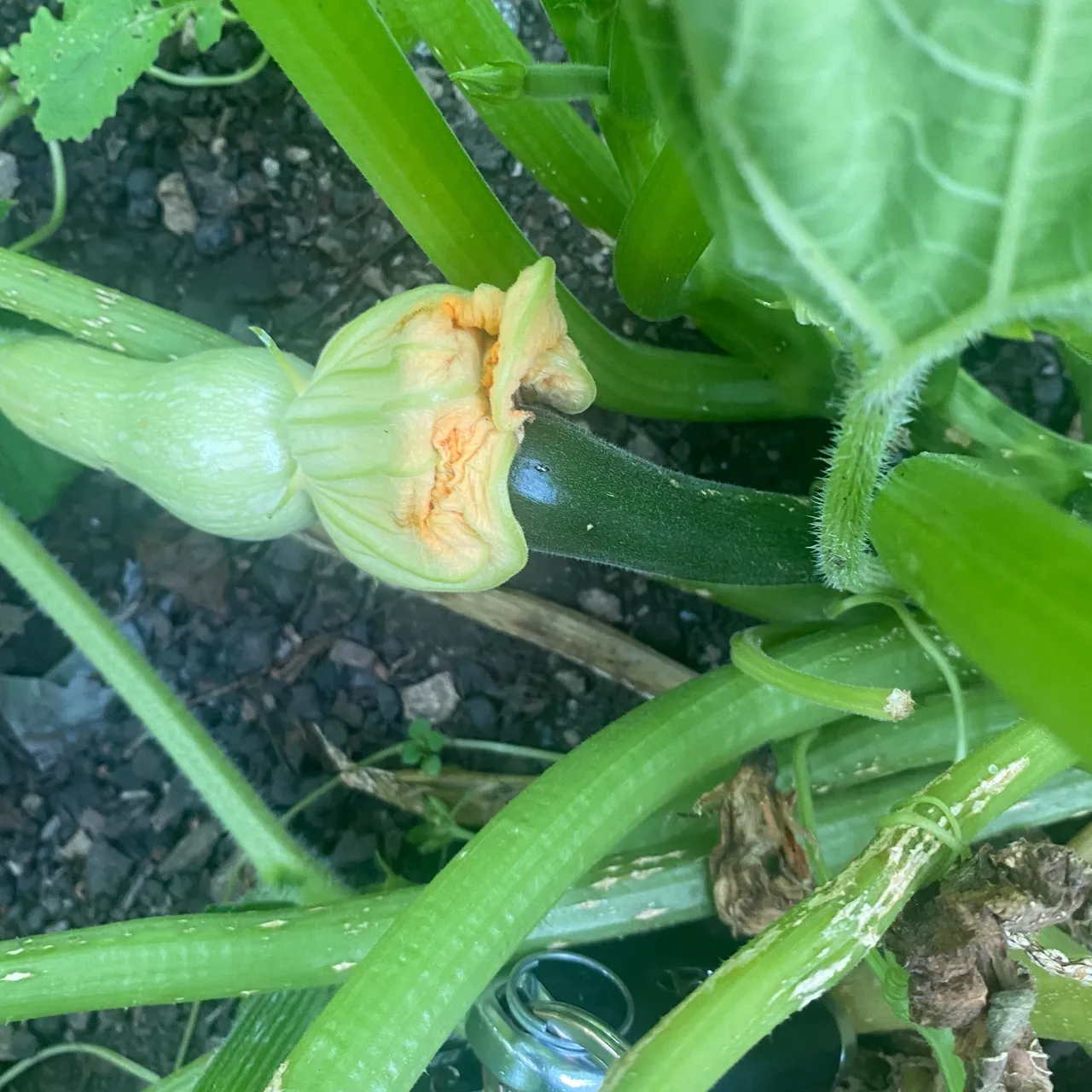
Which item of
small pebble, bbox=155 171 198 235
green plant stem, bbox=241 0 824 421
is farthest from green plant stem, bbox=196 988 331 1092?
small pebble, bbox=155 171 198 235

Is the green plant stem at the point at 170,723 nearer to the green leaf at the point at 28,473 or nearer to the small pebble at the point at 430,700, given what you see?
the green leaf at the point at 28,473

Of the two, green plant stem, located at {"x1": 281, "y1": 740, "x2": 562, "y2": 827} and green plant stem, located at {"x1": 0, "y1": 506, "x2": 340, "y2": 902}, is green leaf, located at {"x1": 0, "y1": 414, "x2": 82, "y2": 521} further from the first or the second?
green plant stem, located at {"x1": 281, "y1": 740, "x2": 562, "y2": 827}

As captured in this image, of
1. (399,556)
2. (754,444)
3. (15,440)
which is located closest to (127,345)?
(15,440)

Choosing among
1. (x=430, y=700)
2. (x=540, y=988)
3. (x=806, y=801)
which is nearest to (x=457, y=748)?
(x=430, y=700)

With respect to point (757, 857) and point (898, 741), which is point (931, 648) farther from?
point (757, 857)

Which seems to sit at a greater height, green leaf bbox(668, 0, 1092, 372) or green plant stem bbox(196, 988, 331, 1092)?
green leaf bbox(668, 0, 1092, 372)
